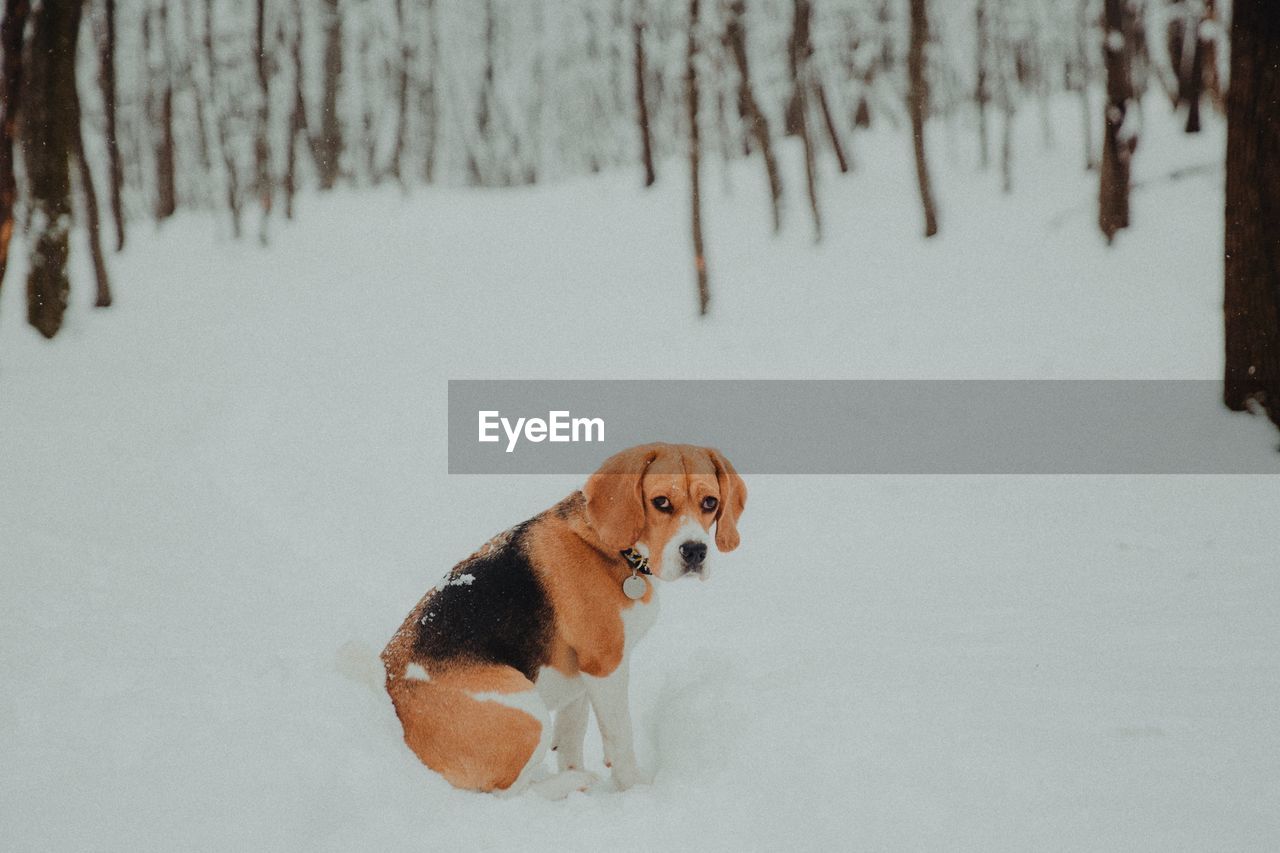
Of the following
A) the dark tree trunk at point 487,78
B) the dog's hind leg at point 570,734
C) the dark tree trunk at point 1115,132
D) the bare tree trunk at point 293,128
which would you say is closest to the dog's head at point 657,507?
the dog's hind leg at point 570,734

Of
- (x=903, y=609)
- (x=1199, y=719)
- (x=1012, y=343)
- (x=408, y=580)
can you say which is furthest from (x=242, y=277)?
(x=1199, y=719)

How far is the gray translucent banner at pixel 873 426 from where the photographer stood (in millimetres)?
8359

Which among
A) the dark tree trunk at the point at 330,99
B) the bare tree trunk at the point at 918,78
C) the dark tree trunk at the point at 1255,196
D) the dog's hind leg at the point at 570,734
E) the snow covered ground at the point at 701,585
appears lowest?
the dog's hind leg at the point at 570,734

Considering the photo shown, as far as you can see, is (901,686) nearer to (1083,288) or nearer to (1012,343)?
(1012,343)

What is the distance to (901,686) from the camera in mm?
4543

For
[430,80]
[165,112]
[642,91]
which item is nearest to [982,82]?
[642,91]

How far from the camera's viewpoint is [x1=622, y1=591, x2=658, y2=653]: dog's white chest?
4.00 metres

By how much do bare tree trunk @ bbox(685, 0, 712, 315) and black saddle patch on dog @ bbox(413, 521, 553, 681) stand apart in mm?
11219

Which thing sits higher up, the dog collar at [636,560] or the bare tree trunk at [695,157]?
the bare tree trunk at [695,157]

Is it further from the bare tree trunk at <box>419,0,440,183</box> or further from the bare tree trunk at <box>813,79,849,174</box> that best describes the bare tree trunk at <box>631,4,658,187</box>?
the bare tree trunk at <box>419,0,440,183</box>

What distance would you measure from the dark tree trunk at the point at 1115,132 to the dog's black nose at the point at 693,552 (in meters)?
12.2

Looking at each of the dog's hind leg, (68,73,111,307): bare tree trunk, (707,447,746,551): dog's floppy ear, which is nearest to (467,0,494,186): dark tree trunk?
(68,73,111,307): bare tree trunk

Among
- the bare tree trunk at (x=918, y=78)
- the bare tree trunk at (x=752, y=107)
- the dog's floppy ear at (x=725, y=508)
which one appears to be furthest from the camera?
the bare tree trunk at (x=752, y=107)

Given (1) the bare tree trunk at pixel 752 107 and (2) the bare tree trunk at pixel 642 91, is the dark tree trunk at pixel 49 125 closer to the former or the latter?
(1) the bare tree trunk at pixel 752 107
